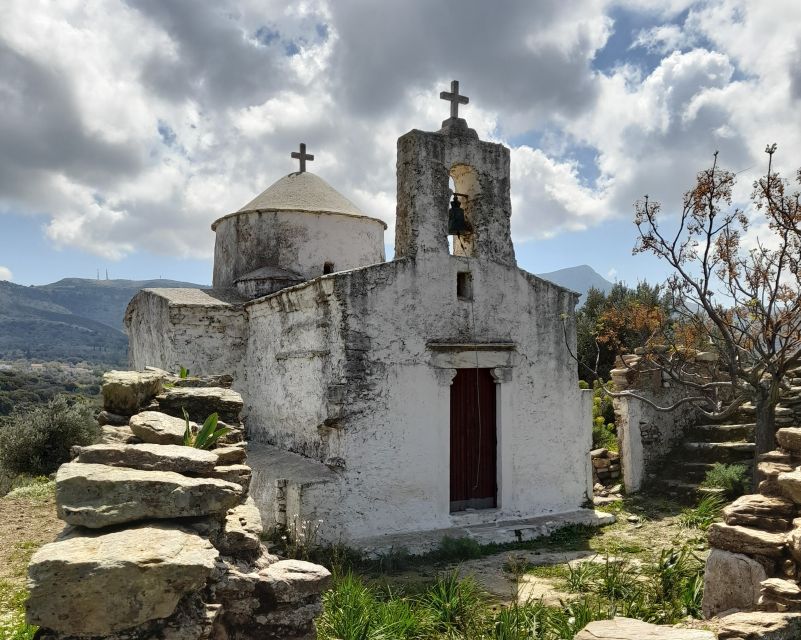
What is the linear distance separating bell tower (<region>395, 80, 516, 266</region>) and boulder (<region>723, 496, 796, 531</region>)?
5352 millimetres

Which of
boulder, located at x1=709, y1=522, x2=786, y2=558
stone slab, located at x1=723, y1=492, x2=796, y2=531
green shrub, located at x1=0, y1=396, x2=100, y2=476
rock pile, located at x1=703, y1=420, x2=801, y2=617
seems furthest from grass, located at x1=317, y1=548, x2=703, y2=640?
green shrub, located at x1=0, y1=396, x2=100, y2=476

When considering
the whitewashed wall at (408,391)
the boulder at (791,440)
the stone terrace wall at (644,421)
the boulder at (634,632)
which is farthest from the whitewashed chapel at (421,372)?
the boulder at (634,632)

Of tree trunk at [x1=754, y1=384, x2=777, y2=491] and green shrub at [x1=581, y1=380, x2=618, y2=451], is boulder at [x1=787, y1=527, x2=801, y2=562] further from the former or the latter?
green shrub at [x1=581, y1=380, x2=618, y2=451]

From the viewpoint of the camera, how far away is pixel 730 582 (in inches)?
200

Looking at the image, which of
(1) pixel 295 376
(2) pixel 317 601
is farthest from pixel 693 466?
(2) pixel 317 601

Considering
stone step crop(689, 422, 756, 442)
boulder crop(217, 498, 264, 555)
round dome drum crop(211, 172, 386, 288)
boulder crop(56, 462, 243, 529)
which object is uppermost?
round dome drum crop(211, 172, 386, 288)

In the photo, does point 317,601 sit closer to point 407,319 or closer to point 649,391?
point 407,319

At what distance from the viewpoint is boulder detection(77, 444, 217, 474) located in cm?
388

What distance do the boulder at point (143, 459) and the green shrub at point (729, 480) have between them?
30.1 ft

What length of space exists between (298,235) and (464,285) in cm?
463

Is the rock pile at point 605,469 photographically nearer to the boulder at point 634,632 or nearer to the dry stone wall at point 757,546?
the dry stone wall at point 757,546

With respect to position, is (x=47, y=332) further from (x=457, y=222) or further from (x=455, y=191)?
(x=457, y=222)

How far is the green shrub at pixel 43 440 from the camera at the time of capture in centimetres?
1352

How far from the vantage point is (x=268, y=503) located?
29.0 ft
